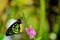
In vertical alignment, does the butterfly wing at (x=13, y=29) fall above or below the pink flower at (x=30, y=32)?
above

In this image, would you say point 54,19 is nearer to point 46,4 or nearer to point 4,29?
point 46,4

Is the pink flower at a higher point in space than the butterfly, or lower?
lower

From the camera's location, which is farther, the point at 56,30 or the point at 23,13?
the point at 56,30

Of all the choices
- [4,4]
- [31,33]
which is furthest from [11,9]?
[31,33]

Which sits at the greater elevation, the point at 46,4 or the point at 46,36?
the point at 46,4

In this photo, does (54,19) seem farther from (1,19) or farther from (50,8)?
(1,19)

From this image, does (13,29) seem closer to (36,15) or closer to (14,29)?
(14,29)

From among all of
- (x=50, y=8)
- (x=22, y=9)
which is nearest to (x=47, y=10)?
(x=50, y=8)

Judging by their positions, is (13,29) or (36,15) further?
(36,15)

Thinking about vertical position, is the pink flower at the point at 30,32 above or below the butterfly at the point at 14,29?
below

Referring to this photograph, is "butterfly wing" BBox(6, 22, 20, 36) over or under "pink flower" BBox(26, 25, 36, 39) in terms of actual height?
over

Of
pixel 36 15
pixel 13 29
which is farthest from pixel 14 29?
pixel 36 15
